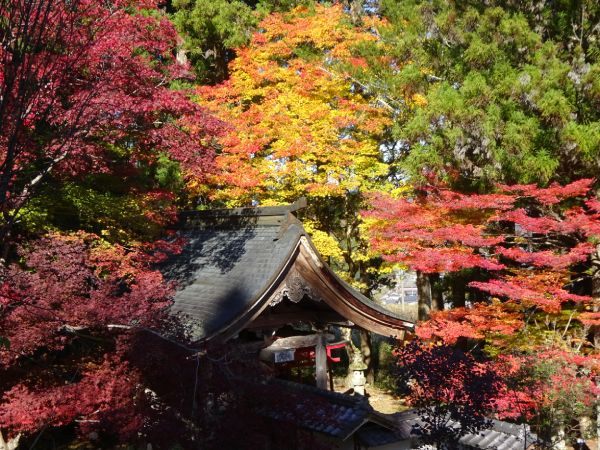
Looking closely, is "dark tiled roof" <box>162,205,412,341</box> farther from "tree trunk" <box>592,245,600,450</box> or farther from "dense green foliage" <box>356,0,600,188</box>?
"tree trunk" <box>592,245,600,450</box>

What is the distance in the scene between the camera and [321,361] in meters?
9.09

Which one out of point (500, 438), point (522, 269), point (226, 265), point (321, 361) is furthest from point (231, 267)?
point (522, 269)

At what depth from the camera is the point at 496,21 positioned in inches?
404

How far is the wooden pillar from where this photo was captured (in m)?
8.98

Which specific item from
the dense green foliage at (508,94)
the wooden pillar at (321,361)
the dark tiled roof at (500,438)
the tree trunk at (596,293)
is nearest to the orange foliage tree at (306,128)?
the dense green foliage at (508,94)

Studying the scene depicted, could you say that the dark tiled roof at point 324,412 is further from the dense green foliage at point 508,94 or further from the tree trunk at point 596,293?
the dense green foliage at point 508,94

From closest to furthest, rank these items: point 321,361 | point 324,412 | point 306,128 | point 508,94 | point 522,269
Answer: point 324,412
point 321,361
point 508,94
point 522,269
point 306,128

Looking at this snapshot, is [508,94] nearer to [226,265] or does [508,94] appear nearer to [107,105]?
[226,265]

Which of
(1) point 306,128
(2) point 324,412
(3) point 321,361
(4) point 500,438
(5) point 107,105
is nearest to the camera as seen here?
(5) point 107,105

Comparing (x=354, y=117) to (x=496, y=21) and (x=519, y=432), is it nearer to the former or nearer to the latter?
(x=496, y=21)

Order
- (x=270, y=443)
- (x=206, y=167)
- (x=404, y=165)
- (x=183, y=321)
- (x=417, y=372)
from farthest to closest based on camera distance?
(x=404, y=165) < (x=206, y=167) < (x=183, y=321) < (x=417, y=372) < (x=270, y=443)

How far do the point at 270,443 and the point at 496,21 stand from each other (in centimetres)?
876

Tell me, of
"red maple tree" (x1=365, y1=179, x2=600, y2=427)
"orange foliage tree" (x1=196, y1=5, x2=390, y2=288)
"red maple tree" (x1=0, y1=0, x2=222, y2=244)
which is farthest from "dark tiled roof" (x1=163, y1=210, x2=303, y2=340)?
"red maple tree" (x1=365, y1=179, x2=600, y2=427)

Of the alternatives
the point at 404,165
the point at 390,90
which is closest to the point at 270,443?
the point at 404,165
